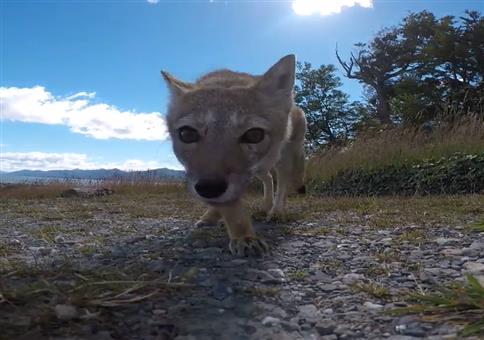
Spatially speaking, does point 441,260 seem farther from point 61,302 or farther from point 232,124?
point 61,302

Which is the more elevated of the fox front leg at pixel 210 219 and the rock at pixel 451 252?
the fox front leg at pixel 210 219

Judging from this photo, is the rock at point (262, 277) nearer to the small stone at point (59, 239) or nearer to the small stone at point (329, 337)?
the small stone at point (329, 337)

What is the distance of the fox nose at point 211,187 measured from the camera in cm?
295

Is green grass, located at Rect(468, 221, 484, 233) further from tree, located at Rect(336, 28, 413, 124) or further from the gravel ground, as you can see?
tree, located at Rect(336, 28, 413, 124)

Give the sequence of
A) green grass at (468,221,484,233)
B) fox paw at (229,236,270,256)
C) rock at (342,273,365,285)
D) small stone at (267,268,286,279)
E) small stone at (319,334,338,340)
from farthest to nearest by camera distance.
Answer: green grass at (468,221,484,233) < fox paw at (229,236,270,256) < small stone at (267,268,286,279) < rock at (342,273,365,285) < small stone at (319,334,338,340)

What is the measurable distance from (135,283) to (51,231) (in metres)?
2.82

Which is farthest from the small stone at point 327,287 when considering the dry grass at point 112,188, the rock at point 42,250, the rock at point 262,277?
the dry grass at point 112,188

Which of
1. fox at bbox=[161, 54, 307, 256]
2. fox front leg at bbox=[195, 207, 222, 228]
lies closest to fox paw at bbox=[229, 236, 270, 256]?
fox at bbox=[161, 54, 307, 256]

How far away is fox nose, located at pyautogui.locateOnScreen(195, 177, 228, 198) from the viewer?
2.95 meters

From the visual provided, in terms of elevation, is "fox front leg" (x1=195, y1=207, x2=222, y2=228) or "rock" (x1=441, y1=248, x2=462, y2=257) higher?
"fox front leg" (x1=195, y1=207, x2=222, y2=228)

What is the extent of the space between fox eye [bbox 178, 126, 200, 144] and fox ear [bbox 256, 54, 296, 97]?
923 millimetres

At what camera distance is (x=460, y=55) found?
23266 mm

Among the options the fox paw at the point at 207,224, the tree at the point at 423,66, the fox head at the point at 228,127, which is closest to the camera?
the fox head at the point at 228,127

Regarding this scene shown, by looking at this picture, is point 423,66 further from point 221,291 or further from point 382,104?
point 221,291
